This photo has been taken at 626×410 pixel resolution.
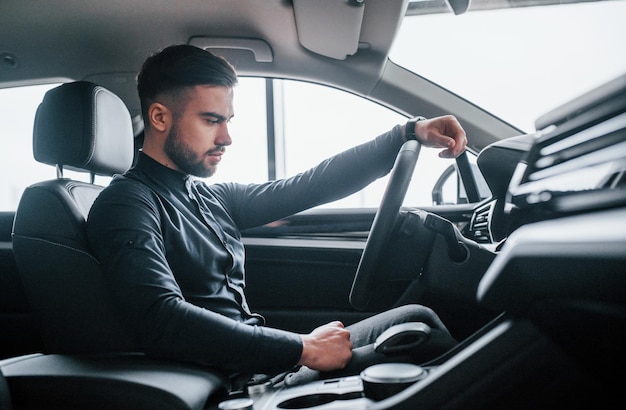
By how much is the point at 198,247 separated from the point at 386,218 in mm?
549

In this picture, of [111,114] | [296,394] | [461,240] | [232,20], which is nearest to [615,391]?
[461,240]

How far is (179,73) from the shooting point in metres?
1.59

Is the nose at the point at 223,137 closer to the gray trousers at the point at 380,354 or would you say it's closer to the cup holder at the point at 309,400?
the gray trousers at the point at 380,354

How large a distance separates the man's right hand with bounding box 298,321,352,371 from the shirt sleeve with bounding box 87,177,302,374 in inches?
1.0

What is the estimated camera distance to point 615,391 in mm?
666

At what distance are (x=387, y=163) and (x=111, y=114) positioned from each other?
81cm

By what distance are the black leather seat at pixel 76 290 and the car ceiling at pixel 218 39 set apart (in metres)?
0.59

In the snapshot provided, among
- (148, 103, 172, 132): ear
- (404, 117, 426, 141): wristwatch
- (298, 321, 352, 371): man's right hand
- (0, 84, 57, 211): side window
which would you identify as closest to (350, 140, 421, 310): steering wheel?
(298, 321, 352, 371): man's right hand

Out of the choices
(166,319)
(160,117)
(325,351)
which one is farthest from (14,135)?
(325,351)

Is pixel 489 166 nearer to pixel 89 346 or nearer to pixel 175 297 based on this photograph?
pixel 175 297

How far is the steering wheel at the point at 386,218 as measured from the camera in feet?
3.71

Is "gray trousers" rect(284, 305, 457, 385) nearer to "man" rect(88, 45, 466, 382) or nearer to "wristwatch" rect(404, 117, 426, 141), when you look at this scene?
"man" rect(88, 45, 466, 382)

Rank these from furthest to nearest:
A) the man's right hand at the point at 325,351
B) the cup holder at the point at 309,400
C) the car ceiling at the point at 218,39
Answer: the car ceiling at the point at 218,39
the man's right hand at the point at 325,351
the cup holder at the point at 309,400

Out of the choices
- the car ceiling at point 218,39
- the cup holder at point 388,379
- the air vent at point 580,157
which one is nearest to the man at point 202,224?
the cup holder at point 388,379
